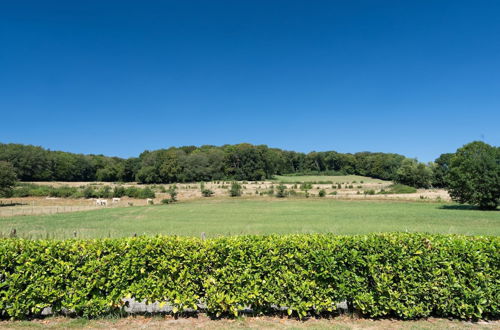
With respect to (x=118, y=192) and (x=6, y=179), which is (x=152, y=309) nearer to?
(x=6, y=179)

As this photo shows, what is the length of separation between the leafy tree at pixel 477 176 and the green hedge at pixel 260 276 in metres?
41.3

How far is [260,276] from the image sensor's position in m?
7.19

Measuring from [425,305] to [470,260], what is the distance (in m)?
1.59

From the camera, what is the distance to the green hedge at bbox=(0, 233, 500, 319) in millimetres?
6875

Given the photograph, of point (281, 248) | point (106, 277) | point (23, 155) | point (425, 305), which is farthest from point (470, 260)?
point (23, 155)

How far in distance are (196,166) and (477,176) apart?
92.5 m

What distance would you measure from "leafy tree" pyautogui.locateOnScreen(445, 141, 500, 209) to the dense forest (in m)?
44.4

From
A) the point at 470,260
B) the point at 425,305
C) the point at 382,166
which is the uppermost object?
the point at 382,166

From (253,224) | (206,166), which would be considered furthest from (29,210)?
(206,166)

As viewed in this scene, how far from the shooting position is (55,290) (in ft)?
22.7

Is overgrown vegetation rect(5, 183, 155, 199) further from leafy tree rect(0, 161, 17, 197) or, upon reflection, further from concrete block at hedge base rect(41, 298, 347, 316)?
concrete block at hedge base rect(41, 298, 347, 316)

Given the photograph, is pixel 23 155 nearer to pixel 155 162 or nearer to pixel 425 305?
pixel 155 162

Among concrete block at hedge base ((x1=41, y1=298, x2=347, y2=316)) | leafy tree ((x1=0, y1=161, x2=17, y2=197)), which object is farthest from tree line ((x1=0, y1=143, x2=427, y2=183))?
concrete block at hedge base ((x1=41, y1=298, x2=347, y2=316))

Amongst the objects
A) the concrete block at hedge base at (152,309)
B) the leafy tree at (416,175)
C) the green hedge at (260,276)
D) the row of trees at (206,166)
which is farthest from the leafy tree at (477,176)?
the leafy tree at (416,175)
